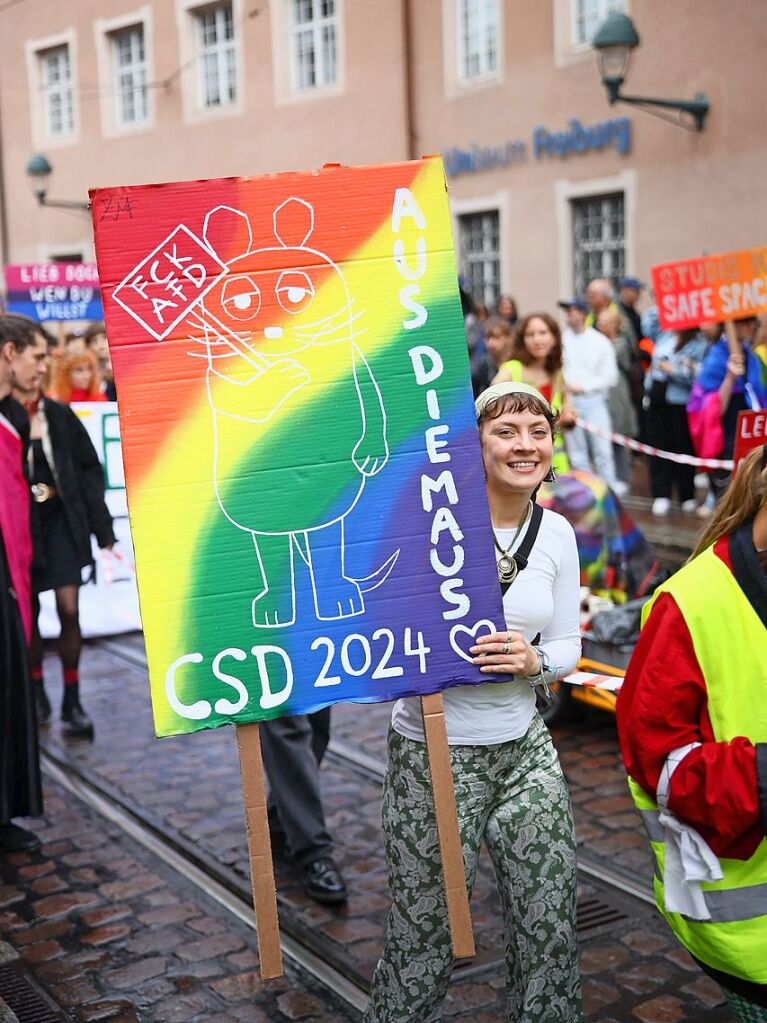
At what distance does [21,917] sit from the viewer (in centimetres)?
454

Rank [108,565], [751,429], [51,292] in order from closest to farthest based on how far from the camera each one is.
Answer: [751,429] → [108,565] → [51,292]

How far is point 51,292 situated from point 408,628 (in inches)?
457

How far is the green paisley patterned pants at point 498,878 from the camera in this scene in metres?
2.96

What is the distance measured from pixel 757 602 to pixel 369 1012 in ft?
4.47

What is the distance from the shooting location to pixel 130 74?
24609 mm

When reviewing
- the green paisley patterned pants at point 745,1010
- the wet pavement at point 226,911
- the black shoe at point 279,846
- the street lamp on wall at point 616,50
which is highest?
the street lamp on wall at point 616,50

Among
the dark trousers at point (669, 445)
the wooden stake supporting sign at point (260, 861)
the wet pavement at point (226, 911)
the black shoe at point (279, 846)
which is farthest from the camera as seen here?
the dark trousers at point (669, 445)

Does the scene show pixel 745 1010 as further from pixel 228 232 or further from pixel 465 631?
pixel 228 232

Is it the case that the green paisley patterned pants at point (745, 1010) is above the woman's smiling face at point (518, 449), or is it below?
below

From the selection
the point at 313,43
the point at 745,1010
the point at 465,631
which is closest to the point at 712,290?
the point at 465,631

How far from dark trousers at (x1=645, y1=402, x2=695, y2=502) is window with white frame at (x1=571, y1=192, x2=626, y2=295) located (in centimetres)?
464

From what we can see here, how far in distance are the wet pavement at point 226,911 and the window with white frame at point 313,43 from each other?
16.1 meters

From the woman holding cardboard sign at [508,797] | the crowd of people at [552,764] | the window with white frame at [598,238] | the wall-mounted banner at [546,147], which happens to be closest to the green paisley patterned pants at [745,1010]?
the crowd of people at [552,764]

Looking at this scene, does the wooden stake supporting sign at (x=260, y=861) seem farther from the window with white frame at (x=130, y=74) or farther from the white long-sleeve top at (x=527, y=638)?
the window with white frame at (x=130, y=74)
